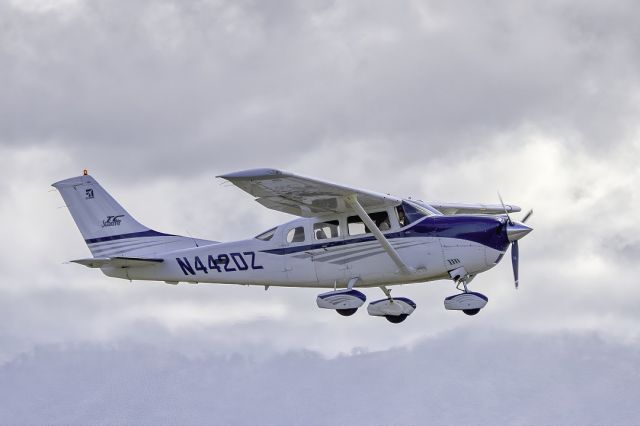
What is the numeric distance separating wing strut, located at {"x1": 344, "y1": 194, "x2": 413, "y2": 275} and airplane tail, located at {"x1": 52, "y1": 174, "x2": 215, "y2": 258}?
6636 mm

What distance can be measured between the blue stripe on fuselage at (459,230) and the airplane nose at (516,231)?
0.36 ft

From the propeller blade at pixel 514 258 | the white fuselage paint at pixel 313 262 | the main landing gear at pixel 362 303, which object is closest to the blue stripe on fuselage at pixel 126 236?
the white fuselage paint at pixel 313 262

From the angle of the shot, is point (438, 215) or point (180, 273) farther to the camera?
point (180, 273)

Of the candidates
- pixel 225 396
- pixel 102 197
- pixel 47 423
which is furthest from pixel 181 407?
pixel 102 197

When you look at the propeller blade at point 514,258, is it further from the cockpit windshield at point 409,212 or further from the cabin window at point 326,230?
the cabin window at point 326,230

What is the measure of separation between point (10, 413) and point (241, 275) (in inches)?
5113

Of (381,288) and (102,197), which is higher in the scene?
(102,197)

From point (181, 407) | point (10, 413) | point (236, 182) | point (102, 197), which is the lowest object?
point (236, 182)

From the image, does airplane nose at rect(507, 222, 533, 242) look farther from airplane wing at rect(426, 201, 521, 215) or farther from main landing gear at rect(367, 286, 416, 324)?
airplane wing at rect(426, 201, 521, 215)

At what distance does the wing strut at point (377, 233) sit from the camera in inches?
1236

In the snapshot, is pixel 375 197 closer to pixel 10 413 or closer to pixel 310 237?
pixel 310 237

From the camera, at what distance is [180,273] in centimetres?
3469

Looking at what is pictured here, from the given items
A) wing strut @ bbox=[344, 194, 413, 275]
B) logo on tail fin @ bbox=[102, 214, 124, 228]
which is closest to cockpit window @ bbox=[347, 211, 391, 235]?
wing strut @ bbox=[344, 194, 413, 275]

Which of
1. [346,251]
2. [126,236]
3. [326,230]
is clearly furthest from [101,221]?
[346,251]
